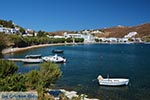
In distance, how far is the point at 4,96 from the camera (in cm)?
1836

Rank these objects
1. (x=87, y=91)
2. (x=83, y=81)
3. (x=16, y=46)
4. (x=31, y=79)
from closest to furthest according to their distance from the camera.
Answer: (x=31, y=79), (x=87, y=91), (x=83, y=81), (x=16, y=46)

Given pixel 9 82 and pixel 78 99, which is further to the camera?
pixel 9 82

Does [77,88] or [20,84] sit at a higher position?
[20,84]

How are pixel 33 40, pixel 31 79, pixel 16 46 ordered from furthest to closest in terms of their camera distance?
pixel 33 40, pixel 16 46, pixel 31 79

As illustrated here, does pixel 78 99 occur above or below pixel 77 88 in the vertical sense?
above

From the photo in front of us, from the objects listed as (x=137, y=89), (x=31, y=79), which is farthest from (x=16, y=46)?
(x=31, y=79)

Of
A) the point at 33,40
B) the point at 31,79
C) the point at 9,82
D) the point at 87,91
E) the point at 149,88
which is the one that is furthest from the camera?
the point at 33,40

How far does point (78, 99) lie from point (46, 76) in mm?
13026

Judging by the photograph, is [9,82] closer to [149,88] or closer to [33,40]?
[149,88]

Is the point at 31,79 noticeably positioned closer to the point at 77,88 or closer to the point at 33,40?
the point at 77,88

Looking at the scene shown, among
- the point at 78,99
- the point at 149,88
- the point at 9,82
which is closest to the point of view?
the point at 78,99

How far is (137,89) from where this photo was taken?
44219 millimetres

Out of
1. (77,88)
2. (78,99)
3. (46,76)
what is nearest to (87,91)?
(77,88)

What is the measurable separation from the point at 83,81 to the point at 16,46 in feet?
327
